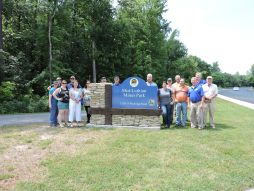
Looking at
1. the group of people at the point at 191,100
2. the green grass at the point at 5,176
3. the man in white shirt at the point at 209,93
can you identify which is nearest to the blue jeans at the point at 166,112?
the group of people at the point at 191,100

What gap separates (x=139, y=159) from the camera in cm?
780

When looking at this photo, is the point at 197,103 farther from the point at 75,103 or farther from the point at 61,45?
the point at 61,45

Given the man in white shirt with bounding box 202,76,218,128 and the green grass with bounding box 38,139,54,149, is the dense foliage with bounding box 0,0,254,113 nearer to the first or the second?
the green grass with bounding box 38,139,54,149

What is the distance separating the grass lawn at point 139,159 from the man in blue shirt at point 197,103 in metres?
0.64

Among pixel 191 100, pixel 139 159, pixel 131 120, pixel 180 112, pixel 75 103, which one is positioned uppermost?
pixel 191 100

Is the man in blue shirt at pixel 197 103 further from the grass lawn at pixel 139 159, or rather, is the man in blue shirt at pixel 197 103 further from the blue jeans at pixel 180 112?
the grass lawn at pixel 139 159

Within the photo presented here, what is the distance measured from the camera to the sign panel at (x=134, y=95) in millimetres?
11859

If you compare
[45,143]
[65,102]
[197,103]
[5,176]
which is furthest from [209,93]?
Result: [5,176]

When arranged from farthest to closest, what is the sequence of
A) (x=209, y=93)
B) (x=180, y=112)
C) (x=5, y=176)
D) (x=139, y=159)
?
1. (x=180, y=112)
2. (x=209, y=93)
3. (x=139, y=159)
4. (x=5, y=176)

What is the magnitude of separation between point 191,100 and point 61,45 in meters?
17.8

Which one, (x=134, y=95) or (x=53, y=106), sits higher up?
(x=134, y=95)

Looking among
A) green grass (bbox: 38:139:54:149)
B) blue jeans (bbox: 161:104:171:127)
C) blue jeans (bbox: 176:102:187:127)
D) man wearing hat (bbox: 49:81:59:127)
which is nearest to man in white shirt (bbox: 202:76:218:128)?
blue jeans (bbox: 176:102:187:127)

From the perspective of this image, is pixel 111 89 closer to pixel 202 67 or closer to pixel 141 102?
pixel 141 102

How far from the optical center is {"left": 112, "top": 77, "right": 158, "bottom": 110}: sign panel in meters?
11.9
